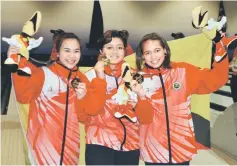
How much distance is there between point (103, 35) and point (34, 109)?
1.93 ft

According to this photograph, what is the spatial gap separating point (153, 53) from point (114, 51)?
0.23 meters

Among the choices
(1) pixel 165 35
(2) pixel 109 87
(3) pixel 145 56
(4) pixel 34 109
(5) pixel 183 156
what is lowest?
(5) pixel 183 156

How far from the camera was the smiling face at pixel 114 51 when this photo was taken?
6.45ft

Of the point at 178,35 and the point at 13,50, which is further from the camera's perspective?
the point at 178,35

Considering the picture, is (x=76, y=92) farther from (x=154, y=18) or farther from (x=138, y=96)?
(x=154, y=18)

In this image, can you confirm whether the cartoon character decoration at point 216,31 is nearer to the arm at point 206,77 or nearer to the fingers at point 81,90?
the arm at point 206,77

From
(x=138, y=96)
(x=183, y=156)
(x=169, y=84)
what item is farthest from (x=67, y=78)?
(x=183, y=156)

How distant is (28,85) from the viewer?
1887 millimetres

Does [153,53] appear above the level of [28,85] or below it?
above

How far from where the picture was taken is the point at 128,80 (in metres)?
1.93

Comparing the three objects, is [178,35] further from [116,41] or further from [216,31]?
[116,41]

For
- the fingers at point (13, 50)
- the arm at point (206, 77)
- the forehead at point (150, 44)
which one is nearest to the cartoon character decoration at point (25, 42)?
the fingers at point (13, 50)

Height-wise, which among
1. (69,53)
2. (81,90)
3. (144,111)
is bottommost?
(144,111)

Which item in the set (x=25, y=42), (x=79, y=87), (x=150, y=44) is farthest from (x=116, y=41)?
(x=25, y=42)
